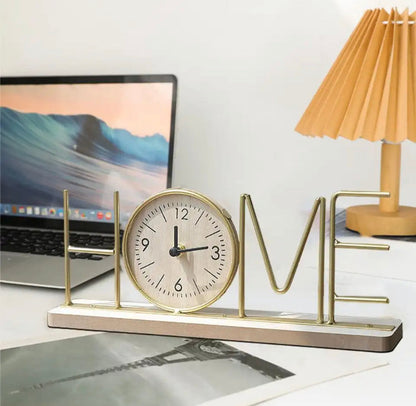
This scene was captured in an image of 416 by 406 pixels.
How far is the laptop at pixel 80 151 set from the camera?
3.41ft

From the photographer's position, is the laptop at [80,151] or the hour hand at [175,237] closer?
the hour hand at [175,237]

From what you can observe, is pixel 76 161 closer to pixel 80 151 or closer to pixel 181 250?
pixel 80 151

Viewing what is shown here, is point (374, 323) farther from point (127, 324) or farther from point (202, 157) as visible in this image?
point (202, 157)

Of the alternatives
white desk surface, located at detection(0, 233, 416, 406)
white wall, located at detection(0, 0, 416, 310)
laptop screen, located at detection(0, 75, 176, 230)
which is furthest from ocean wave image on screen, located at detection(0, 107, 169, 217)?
white desk surface, located at detection(0, 233, 416, 406)

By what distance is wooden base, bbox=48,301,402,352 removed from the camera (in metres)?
0.59

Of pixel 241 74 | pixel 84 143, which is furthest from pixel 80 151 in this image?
pixel 241 74

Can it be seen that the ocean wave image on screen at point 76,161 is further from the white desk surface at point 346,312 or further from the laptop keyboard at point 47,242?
the white desk surface at point 346,312

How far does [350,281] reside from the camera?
80cm

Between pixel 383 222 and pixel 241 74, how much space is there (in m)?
0.38

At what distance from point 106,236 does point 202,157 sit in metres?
0.26

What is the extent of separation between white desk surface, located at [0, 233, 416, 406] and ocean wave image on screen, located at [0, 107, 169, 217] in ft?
0.81

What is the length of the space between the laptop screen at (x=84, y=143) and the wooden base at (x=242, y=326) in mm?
400

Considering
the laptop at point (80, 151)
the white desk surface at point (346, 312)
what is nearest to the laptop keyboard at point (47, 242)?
the laptop at point (80, 151)

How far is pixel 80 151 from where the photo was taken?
3.57 feet
